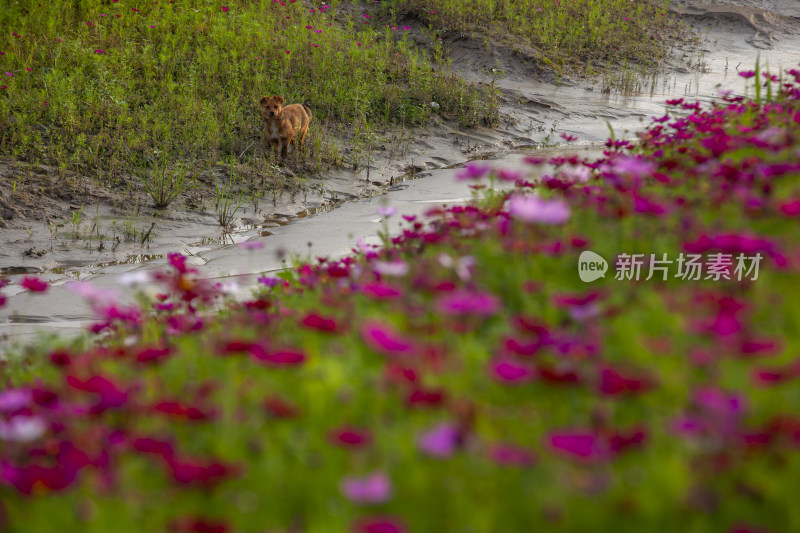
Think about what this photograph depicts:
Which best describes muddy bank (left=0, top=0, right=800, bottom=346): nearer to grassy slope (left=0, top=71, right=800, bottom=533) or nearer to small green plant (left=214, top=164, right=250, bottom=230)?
small green plant (left=214, top=164, right=250, bottom=230)

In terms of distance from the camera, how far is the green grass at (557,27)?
13.1 m

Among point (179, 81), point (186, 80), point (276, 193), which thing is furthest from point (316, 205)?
point (179, 81)

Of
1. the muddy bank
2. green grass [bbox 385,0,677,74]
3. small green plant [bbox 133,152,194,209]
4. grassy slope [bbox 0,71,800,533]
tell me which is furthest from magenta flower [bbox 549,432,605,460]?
green grass [bbox 385,0,677,74]

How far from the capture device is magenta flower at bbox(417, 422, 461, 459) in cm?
125

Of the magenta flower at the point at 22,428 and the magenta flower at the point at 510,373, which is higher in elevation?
the magenta flower at the point at 510,373

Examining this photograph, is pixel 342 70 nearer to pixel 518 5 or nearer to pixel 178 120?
pixel 178 120

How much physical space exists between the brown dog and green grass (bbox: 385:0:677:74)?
613cm

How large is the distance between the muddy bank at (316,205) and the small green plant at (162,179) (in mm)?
136

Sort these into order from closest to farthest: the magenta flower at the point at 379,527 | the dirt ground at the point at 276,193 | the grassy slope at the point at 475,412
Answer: the magenta flower at the point at 379,527 < the grassy slope at the point at 475,412 < the dirt ground at the point at 276,193

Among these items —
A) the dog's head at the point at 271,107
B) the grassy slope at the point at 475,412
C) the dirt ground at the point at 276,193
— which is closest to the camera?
the grassy slope at the point at 475,412

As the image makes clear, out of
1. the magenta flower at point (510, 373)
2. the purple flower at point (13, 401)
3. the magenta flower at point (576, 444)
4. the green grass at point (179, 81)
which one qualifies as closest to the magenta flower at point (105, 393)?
the purple flower at point (13, 401)

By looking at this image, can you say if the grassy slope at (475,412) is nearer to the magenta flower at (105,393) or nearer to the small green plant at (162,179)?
the magenta flower at (105,393)

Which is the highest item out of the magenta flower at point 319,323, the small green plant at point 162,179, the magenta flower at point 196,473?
the magenta flower at point 319,323

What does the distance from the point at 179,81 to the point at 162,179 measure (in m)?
2.57
